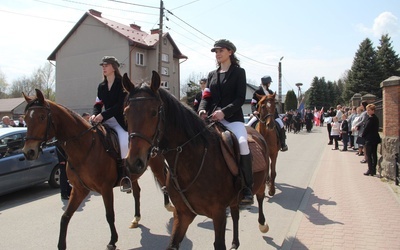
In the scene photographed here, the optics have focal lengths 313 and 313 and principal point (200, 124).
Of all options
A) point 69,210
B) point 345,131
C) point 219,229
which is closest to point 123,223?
point 69,210

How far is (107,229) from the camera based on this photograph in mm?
5762

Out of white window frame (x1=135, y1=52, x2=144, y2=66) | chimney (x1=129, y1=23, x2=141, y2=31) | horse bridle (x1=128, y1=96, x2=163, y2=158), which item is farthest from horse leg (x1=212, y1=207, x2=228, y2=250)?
chimney (x1=129, y1=23, x2=141, y2=31)

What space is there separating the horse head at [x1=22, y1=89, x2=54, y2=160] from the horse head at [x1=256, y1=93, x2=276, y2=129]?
4980 millimetres

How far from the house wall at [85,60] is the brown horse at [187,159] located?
3335 cm

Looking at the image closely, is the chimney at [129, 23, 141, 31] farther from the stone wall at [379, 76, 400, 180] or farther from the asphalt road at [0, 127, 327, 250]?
the stone wall at [379, 76, 400, 180]

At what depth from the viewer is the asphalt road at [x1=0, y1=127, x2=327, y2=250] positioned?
514 cm

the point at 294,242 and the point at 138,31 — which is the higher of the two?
the point at 138,31

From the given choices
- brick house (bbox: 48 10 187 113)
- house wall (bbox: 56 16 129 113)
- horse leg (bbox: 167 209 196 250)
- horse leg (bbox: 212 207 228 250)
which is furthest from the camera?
house wall (bbox: 56 16 129 113)

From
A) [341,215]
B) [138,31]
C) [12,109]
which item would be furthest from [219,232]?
[12,109]

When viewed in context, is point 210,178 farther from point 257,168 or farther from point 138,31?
point 138,31

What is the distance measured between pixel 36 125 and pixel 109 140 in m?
1.16

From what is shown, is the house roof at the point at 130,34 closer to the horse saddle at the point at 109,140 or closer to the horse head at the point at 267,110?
the horse head at the point at 267,110

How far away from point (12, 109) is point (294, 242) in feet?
193

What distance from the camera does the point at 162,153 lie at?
3.14 m
